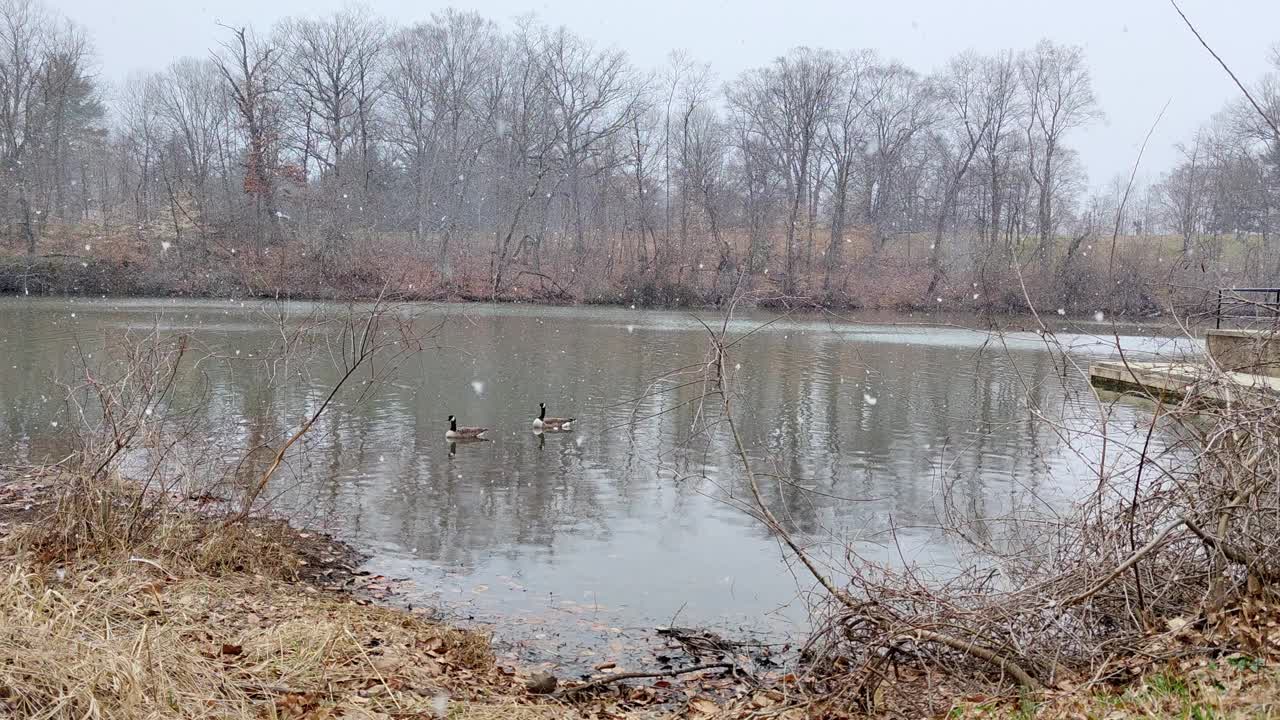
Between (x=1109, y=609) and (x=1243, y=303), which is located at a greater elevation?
(x=1243, y=303)

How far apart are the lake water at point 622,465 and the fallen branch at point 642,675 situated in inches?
27.4

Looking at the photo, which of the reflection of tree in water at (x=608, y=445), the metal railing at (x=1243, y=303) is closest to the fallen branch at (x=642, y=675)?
the reflection of tree in water at (x=608, y=445)

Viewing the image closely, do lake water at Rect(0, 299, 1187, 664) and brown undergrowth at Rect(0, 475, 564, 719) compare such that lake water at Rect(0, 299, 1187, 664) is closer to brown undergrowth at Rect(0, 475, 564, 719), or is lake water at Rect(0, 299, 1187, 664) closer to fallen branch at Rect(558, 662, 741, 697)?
fallen branch at Rect(558, 662, 741, 697)

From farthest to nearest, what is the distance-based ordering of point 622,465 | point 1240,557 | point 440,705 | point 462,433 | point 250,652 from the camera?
point 462,433 < point 622,465 < point 1240,557 < point 250,652 < point 440,705

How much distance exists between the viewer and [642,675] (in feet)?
20.5

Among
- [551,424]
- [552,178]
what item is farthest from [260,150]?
[551,424]

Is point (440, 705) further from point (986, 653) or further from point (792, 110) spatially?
point (792, 110)

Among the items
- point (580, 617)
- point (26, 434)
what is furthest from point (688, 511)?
point (26, 434)

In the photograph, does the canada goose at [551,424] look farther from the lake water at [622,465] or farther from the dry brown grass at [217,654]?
the dry brown grass at [217,654]

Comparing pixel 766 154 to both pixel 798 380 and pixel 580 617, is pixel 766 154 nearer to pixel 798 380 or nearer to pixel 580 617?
pixel 798 380

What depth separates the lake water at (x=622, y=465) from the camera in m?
8.23

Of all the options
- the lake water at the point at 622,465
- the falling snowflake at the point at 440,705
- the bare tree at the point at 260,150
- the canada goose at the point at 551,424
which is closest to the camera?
the falling snowflake at the point at 440,705

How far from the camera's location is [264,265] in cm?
4716

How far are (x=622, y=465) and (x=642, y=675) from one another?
7.00 metres
